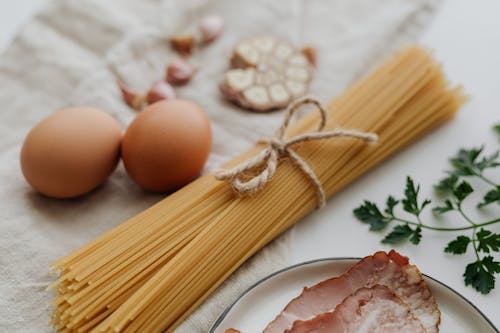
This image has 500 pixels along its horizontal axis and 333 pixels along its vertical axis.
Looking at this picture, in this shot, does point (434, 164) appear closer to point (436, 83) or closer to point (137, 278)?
point (436, 83)

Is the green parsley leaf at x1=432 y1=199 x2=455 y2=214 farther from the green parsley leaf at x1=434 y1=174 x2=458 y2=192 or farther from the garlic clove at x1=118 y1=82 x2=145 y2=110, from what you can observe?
the garlic clove at x1=118 y1=82 x2=145 y2=110

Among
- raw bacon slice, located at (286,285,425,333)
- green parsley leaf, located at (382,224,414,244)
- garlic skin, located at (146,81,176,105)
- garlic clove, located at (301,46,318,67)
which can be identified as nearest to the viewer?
raw bacon slice, located at (286,285,425,333)

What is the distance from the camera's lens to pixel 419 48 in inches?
60.8

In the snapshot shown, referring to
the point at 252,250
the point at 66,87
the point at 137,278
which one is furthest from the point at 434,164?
the point at 66,87

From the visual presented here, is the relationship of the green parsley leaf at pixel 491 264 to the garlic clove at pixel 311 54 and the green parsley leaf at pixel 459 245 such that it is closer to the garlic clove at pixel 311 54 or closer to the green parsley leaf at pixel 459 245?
the green parsley leaf at pixel 459 245

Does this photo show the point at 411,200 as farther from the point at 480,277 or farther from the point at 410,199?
the point at 480,277

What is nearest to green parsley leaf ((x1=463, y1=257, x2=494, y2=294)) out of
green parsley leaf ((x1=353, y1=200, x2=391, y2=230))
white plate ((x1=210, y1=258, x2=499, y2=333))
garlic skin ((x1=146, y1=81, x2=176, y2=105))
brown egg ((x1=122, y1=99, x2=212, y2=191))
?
white plate ((x1=210, y1=258, x2=499, y2=333))

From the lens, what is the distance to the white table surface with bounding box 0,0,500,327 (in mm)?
1285

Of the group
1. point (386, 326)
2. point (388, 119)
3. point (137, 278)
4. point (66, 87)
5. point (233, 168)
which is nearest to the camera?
point (386, 326)

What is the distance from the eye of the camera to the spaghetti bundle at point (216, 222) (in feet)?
3.71

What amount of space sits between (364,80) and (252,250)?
0.57 m

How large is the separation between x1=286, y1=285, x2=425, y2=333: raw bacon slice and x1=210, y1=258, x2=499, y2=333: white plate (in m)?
0.11

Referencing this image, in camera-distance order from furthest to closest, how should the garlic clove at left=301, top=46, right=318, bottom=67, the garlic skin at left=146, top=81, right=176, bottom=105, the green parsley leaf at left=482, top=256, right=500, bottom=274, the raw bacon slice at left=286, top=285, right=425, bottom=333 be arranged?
the garlic clove at left=301, top=46, right=318, bottom=67 → the garlic skin at left=146, top=81, right=176, bottom=105 → the green parsley leaf at left=482, top=256, right=500, bottom=274 → the raw bacon slice at left=286, top=285, right=425, bottom=333

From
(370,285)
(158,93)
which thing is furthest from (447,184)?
(158,93)
